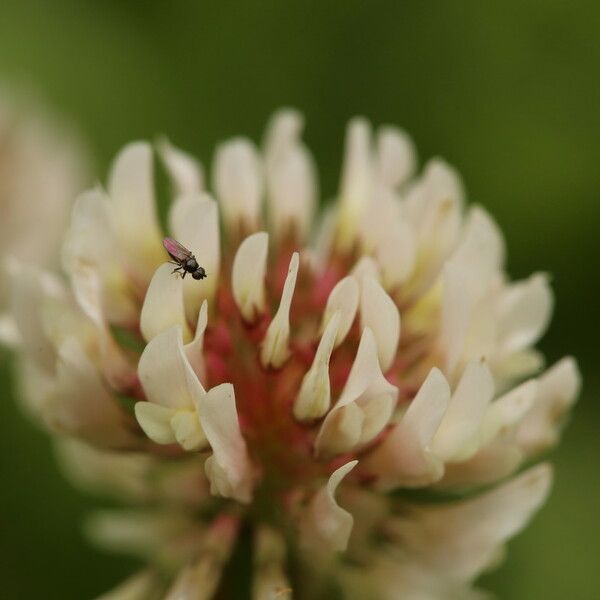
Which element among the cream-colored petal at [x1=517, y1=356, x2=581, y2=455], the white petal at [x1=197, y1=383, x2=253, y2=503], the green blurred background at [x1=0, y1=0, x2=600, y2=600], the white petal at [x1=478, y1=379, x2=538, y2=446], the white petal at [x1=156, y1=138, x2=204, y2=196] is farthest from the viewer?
the green blurred background at [x1=0, y1=0, x2=600, y2=600]

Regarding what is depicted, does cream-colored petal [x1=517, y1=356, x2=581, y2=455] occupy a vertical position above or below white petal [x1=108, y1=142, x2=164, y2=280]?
below

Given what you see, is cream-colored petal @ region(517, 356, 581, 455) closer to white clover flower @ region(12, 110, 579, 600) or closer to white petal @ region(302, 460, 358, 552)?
white clover flower @ region(12, 110, 579, 600)

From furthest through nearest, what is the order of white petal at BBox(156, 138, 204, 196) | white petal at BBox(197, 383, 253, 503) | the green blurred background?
the green blurred background → white petal at BBox(156, 138, 204, 196) → white petal at BBox(197, 383, 253, 503)

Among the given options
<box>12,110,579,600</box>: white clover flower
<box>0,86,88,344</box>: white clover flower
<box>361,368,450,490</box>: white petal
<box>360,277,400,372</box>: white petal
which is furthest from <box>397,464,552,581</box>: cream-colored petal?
<box>0,86,88,344</box>: white clover flower

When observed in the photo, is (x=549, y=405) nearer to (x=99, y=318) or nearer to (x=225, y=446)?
(x=225, y=446)

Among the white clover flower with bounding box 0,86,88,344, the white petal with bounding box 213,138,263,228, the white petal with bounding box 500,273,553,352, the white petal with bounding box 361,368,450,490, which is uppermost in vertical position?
the white clover flower with bounding box 0,86,88,344

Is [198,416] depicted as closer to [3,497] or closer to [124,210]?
[124,210]

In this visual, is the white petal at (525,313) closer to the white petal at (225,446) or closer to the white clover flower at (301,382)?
the white clover flower at (301,382)

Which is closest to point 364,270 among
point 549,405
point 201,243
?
point 201,243
